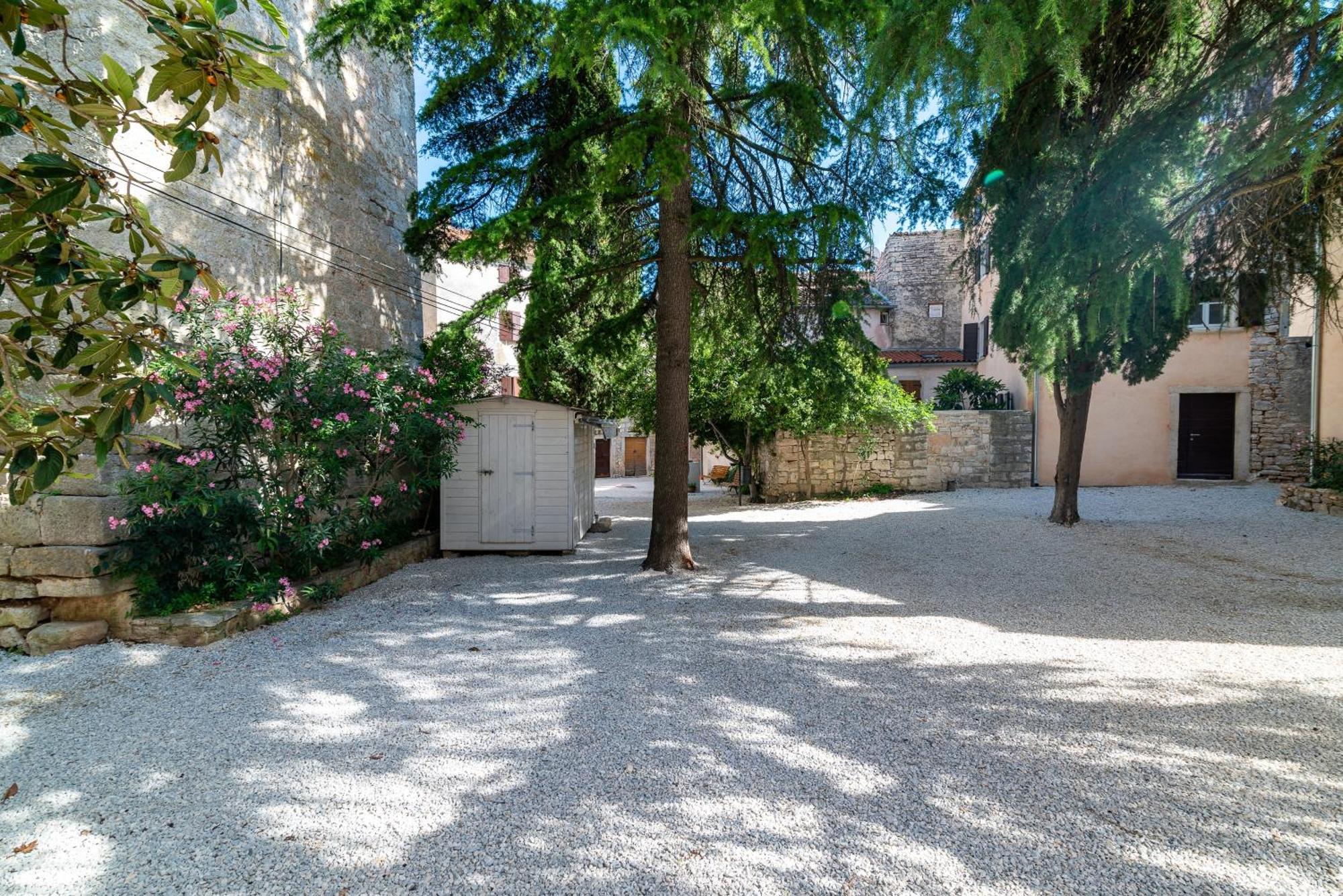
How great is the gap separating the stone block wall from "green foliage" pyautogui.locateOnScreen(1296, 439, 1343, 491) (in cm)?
249

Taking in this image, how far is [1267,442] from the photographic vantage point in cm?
1439

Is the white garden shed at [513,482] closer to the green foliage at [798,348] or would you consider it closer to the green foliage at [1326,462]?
the green foliage at [798,348]

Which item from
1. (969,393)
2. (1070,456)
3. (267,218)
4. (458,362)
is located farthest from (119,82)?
(969,393)

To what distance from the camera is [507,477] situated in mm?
8234

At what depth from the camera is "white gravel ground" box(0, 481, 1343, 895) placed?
2.24 metres

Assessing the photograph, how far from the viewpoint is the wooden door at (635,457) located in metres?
28.0

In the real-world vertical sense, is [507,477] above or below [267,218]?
below

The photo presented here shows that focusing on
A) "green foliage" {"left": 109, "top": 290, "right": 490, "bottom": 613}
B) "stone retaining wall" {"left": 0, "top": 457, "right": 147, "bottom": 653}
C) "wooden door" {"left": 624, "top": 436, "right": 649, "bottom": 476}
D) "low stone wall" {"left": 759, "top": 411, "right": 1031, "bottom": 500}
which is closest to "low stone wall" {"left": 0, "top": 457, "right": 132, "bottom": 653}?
"stone retaining wall" {"left": 0, "top": 457, "right": 147, "bottom": 653}

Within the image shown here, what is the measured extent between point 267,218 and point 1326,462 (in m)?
15.4

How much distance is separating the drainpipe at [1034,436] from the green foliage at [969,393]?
1288mm

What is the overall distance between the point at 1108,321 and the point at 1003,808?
502cm

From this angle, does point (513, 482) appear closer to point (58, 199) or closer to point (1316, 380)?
point (58, 199)

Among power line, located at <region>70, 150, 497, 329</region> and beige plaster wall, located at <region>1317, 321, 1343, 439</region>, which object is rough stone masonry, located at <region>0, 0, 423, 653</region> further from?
beige plaster wall, located at <region>1317, 321, 1343, 439</region>

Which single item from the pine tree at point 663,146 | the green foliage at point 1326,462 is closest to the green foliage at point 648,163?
the pine tree at point 663,146
